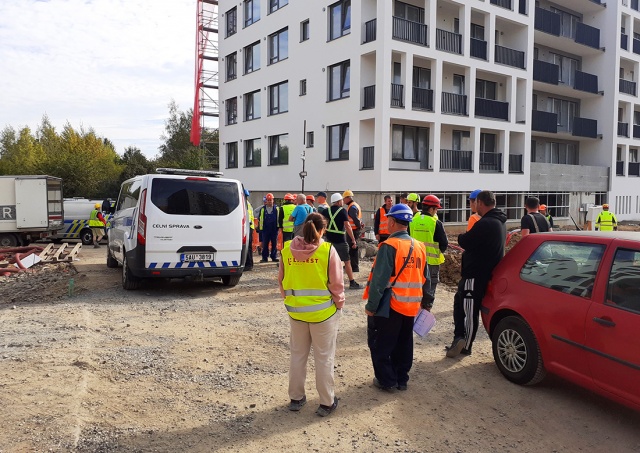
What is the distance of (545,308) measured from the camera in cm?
473

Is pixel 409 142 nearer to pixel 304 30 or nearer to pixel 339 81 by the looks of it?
pixel 339 81

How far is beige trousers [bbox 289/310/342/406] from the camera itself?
4230mm

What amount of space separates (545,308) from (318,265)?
86.5 inches

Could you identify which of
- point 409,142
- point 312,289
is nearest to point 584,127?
point 409,142

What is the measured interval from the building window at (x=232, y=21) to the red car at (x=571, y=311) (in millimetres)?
30484

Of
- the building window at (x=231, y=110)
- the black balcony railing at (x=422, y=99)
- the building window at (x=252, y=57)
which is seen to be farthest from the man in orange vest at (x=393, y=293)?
the building window at (x=231, y=110)

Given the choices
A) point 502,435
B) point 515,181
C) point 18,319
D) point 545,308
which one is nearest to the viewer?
point 502,435

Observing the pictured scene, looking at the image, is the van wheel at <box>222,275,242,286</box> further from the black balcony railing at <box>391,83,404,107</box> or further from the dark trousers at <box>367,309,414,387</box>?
the black balcony railing at <box>391,83,404,107</box>

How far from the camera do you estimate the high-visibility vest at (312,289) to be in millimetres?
4211

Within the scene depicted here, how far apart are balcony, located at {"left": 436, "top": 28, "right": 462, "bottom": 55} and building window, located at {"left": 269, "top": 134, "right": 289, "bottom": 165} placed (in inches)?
364

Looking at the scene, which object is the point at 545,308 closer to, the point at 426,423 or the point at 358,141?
the point at 426,423

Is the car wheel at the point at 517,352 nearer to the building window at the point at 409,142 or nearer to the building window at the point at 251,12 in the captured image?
the building window at the point at 409,142

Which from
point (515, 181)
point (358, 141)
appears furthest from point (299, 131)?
point (515, 181)

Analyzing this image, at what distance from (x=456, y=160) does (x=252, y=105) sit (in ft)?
43.9
